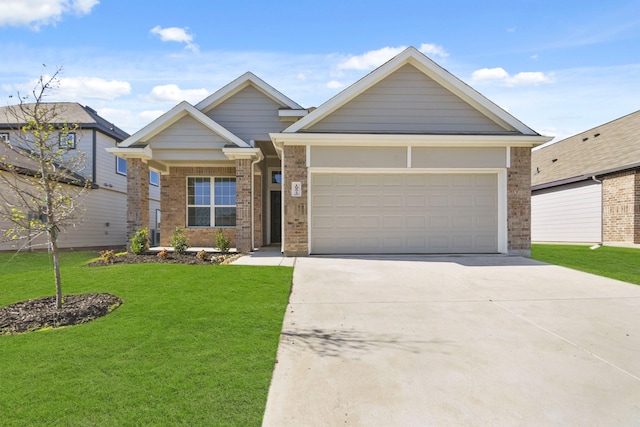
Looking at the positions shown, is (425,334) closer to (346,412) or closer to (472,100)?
(346,412)

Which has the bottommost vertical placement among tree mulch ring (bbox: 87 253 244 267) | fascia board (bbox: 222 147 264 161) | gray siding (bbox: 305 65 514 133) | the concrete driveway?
the concrete driveway

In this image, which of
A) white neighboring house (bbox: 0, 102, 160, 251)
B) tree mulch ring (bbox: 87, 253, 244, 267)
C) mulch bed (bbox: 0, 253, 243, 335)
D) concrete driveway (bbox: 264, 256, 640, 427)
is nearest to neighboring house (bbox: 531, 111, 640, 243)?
concrete driveway (bbox: 264, 256, 640, 427)

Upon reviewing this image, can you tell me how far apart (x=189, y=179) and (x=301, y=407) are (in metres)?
12.0

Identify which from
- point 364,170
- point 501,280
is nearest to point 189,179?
point 364,170

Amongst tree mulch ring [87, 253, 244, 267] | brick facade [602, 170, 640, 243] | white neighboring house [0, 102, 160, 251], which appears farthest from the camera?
white neighboring house [0, 102, 160, 251]

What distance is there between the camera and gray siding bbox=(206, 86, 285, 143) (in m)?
13.1

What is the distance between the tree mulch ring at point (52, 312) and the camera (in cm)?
466

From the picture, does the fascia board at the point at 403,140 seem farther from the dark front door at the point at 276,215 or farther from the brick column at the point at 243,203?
the dark front door at the point at 276,215

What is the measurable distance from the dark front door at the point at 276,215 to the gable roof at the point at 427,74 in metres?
4.70

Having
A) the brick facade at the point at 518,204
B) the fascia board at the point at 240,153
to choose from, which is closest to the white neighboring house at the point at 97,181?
the fascia board at the point at 240,153

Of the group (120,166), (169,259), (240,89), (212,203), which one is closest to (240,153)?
(212,203)

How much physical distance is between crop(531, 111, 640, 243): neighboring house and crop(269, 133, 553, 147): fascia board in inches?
329

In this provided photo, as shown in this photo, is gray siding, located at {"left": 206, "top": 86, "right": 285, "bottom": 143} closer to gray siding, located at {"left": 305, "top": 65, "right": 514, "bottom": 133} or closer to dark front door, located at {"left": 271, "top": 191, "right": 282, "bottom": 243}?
dark front door, located at {"left": 271, "top": 191, "right": 282, "bottom": 243}

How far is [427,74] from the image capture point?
1079cm
